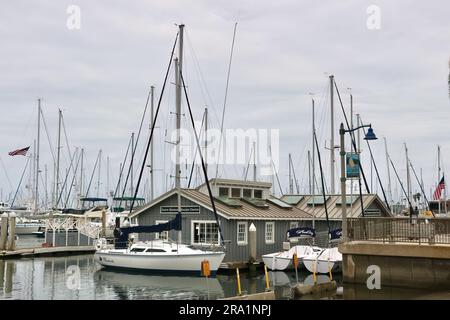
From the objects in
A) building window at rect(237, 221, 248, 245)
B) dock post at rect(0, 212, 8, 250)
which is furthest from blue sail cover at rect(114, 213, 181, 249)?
dock post at rect(0, 212, 8, 250)

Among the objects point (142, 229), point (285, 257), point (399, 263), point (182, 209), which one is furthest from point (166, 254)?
point (399, 263)

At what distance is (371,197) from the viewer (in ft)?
152

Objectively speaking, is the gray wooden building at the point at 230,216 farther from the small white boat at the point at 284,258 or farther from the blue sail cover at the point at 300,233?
the blue sail cover at the point at 300,233

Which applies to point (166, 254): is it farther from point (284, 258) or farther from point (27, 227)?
point (27, 227)

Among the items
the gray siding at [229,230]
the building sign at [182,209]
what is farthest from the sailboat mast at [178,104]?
the gray siding at [229,230]

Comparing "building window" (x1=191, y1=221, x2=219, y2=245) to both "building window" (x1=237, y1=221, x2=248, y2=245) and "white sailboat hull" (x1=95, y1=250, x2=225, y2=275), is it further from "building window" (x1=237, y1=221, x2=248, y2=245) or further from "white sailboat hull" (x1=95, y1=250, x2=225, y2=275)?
"white sailboat hull" (x1=95, y1=250, x2=225, y2=275)

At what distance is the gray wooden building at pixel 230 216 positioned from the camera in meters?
36.5

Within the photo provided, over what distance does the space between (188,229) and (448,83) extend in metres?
21.9

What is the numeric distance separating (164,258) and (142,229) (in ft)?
12.5

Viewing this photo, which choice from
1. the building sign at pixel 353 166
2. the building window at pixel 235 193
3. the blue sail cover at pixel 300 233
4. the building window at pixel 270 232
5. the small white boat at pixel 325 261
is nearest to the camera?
the building sign at pixel 353 166

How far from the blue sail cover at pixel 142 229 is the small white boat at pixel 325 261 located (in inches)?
341

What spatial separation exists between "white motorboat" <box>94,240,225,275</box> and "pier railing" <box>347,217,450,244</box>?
8.80 meters
